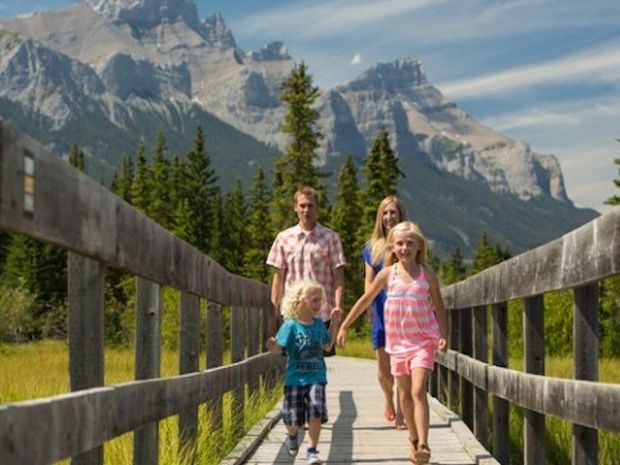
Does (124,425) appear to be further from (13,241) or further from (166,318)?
(13,241)

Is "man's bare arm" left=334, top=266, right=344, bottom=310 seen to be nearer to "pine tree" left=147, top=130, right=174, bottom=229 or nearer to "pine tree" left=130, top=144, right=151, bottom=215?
"pine tree" left=147, top=130, right=174, bottom=229

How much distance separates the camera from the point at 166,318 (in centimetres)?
2347

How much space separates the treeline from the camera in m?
39.2

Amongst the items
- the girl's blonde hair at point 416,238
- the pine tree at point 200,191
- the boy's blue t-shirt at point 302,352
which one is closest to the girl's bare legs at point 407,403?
the boy's blue t-shirt at point 302,352

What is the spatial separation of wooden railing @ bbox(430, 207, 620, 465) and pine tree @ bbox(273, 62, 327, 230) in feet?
147

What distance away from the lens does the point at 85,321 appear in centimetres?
356

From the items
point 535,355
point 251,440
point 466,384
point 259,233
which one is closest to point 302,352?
point 251,440

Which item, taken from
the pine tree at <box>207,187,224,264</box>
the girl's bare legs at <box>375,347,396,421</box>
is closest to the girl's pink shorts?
the girl's bare legs at <box>375,347,396,421</box>

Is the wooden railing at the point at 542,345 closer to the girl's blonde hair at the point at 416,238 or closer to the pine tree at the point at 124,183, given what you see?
the girl's blonde hair at the point at 416,238

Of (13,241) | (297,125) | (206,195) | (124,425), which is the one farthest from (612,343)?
(206,195)

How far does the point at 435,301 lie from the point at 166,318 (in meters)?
16.8

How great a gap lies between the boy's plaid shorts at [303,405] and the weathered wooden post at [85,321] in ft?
11.9

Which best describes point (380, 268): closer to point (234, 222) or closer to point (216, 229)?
point (216, 229)

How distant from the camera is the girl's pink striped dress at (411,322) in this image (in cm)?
711
